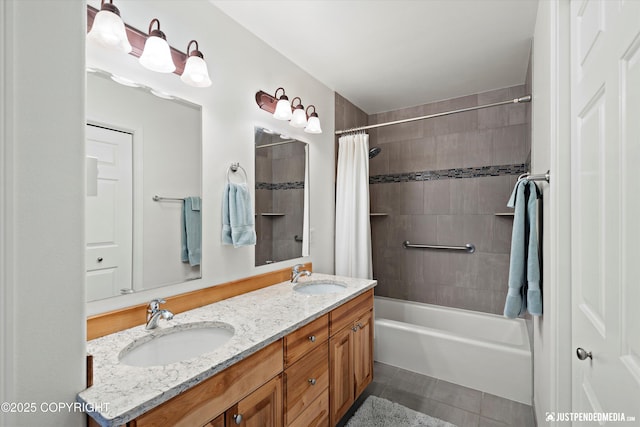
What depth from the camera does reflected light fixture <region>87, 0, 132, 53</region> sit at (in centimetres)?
114

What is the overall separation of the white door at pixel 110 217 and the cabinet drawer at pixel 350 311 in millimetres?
1047

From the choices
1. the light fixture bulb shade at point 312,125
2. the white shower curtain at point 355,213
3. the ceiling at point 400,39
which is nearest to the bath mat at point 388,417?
the white shower curtain at point 355,213

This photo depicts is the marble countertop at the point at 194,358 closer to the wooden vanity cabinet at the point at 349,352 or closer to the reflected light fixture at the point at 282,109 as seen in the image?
the wooden vanity cabinet at the point at 349,352

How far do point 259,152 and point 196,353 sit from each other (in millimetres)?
1276

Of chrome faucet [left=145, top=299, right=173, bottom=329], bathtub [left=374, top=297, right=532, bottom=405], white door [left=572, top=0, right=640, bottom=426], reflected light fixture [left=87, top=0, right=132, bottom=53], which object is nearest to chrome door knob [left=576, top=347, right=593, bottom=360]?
white door [left=572, top=0, right=640, bottom=426]

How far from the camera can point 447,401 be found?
2.08 metres

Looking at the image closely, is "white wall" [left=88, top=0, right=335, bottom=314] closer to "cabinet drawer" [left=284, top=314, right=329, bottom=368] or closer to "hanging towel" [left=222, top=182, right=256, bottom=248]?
"hanging towel" [left=222, top=182, right=256, bottom=248]

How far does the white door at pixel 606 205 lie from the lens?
618 mm

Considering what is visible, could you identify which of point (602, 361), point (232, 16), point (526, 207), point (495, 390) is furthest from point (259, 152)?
point (495, 390)

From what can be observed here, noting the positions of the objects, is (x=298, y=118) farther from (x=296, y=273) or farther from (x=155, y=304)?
(x=155, y=304)

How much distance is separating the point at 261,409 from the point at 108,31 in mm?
1605

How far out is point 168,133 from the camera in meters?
1.49

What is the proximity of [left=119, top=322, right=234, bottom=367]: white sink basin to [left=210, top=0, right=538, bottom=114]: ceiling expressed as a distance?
1.77 metres

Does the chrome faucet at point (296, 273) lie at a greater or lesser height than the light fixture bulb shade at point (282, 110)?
lesser
